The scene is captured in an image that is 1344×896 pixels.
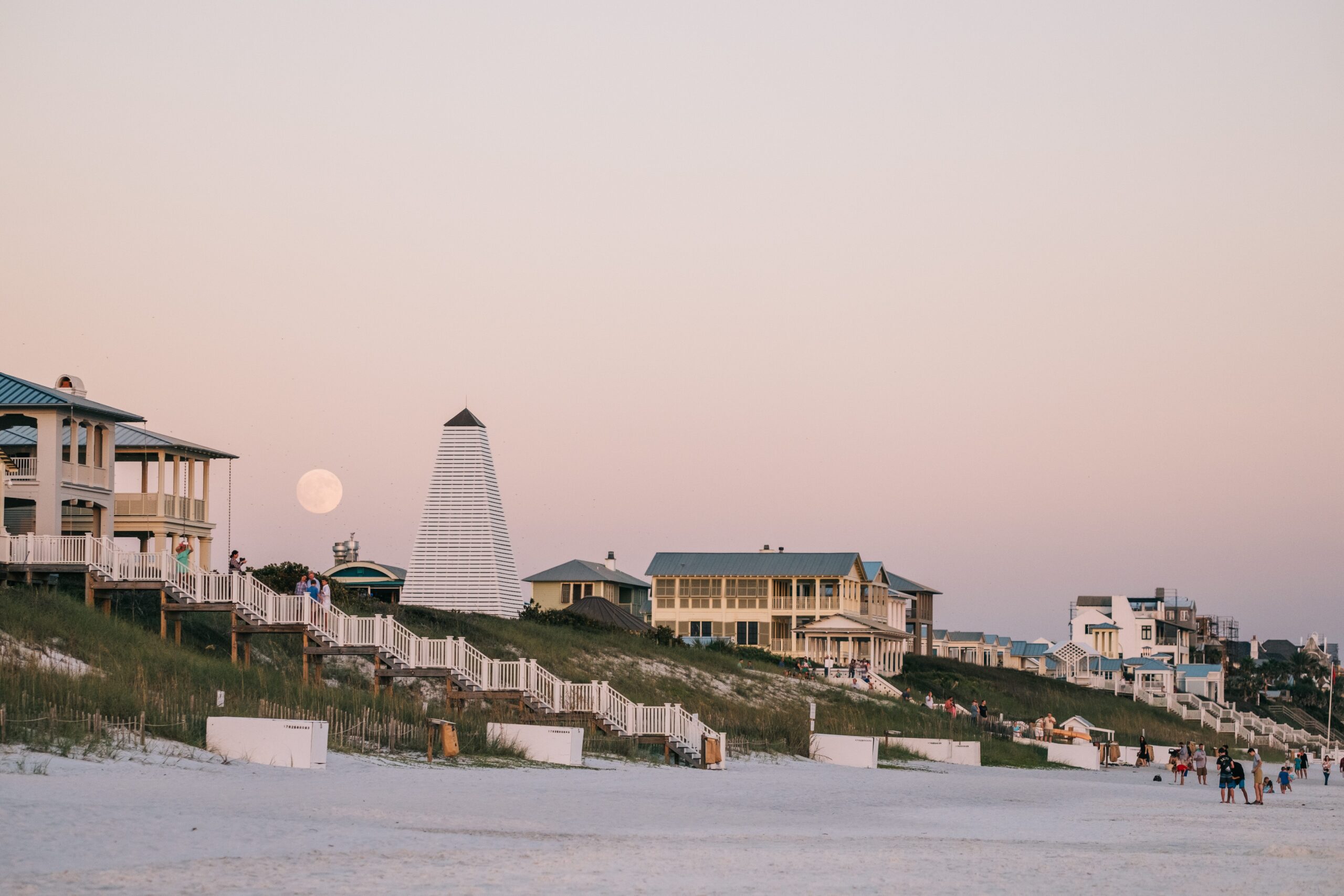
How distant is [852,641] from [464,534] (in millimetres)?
27541

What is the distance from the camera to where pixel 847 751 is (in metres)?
37.0

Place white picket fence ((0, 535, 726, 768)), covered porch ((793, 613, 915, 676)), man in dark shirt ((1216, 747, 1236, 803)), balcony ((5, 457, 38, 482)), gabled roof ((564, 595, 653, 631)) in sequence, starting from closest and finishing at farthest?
white picket fence ((0, 535, 726, 768))
man in dark shirt ((1216, 747, 1236, 803))
balcony ((5, 457, 38, 482))
gabled roof ((564, 595, 653, 631))
covered porch ((793, 613, 915, 676))

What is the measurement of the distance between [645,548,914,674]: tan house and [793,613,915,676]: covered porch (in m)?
0.11

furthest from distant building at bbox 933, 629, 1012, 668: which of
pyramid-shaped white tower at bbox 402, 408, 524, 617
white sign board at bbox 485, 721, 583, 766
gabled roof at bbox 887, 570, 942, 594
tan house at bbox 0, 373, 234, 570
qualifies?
white sign board at bbox 485, 721, 583, 766

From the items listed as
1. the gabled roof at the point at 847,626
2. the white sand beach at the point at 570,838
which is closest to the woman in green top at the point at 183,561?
the white sand beach at the point at 570,838

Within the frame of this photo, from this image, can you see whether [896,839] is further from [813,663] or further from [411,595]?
[813,663]

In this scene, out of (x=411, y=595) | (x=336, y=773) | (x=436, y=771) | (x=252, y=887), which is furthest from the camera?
(x=411, y=595)

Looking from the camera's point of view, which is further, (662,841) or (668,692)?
(668,692)

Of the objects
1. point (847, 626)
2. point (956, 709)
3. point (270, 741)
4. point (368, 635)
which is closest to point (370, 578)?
point (847, 626)

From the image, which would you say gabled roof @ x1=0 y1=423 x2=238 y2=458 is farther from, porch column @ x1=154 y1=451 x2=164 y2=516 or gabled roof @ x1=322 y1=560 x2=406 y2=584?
gabled roof @ x1=322 y1=560 x2=406 y2=584

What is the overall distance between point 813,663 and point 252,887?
198 ft

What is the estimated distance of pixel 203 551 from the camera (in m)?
51.1

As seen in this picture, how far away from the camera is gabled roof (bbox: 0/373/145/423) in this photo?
40.3 meters

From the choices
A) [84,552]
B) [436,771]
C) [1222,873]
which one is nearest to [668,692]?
[84,552]
